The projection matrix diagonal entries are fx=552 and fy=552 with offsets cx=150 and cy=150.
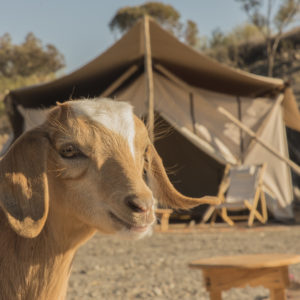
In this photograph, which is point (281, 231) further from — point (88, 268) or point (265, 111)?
point (88, 268)

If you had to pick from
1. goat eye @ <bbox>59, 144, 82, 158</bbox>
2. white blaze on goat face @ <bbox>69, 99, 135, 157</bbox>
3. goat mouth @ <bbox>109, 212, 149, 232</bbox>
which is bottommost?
goat mouth @ <bbox>109, 212, 149, 232</bbox>

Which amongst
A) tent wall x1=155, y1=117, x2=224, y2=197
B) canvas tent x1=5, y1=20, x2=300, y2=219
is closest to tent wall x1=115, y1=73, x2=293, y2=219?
canvas tent x1=5, y1=20, x2=300, y2=219

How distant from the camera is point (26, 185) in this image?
1776 millimetres

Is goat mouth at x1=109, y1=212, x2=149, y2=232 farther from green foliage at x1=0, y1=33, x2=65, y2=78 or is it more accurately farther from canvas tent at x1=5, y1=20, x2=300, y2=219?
green foliage at x1=0, y1=33, x2=65, y2=78

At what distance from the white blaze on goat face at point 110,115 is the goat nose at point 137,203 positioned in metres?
0.27

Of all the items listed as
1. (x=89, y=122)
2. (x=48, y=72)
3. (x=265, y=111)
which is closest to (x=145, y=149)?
(x=89, y=122)

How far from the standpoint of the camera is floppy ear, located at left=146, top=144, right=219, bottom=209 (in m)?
2.08

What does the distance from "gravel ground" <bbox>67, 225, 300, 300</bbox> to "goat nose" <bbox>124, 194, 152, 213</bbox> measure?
3326mm

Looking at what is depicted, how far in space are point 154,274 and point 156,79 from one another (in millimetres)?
5789

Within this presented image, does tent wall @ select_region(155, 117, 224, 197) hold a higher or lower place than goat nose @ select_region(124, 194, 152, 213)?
lower

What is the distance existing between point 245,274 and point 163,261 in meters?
3.03

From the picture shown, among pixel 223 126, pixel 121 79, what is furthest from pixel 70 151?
pixel 223 126

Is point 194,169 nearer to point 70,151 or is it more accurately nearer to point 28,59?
point 70,151

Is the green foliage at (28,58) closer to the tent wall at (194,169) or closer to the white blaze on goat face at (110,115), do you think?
the tent wall at (194,169)
